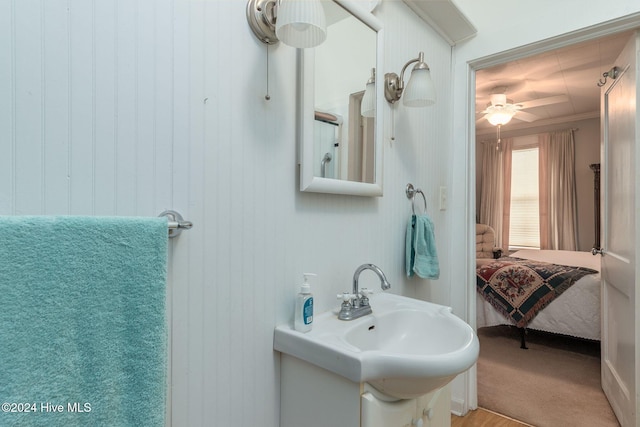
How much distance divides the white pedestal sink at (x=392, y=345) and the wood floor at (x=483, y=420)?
3.20 ft

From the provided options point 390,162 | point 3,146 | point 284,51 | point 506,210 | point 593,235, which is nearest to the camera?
point 3,146

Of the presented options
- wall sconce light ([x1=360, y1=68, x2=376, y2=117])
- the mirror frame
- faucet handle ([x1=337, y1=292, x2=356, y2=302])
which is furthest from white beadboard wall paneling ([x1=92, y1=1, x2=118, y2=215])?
wall sconce light ([x1=360, y1=68, x2=376, y2=117])

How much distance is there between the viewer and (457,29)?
1811mm

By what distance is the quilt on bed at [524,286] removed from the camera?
2604mm

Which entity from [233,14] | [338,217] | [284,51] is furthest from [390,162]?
[233,14]

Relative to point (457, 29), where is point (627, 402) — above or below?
below

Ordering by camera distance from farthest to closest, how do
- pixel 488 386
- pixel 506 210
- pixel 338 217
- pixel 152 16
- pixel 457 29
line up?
1. pixel 506 210
2. pixel 488 386
3. pixel 457 29
4. pixel 338 217
5. pixel 152 16

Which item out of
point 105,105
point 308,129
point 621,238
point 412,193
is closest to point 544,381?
point 621,238

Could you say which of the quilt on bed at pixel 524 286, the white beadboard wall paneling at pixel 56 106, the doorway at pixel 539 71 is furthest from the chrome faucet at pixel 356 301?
the quilt on bed at pixel 524 286

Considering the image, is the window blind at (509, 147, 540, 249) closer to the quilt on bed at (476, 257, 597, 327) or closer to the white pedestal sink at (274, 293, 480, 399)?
the quilt on bed at (476, 257, 597, 327)

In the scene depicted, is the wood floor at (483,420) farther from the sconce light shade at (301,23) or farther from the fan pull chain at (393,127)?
the sconce light shade at (301,23)

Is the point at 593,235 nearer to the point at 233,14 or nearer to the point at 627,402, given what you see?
the point at 627,402

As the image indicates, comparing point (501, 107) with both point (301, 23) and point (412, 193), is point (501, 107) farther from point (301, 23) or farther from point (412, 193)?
point (301, 23)

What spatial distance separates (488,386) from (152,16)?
8.28ft
